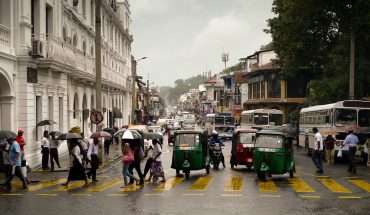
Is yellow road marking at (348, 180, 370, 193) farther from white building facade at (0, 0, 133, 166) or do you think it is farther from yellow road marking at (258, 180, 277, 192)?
white building facade at (0, 0, 133, 166)

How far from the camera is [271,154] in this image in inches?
789

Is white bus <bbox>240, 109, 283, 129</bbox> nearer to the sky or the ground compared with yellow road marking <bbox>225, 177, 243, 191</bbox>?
nearer to the sky

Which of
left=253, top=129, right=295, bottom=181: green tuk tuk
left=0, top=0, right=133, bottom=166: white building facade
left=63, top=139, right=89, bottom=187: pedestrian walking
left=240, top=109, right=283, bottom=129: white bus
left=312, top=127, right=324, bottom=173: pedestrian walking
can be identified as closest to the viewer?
left=63, top=139, right=89, bottom=187: pedestrian walking

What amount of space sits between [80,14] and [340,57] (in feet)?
59.6

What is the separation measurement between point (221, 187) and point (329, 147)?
40.0ft

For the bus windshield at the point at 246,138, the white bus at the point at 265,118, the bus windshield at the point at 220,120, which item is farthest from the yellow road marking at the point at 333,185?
the bus windshield at the point at 220,120

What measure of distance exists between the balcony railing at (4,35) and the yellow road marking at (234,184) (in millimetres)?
10687

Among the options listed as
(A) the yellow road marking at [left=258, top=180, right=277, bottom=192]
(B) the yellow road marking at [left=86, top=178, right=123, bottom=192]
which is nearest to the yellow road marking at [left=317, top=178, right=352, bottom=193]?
(A) the yellow road marking at [left=258, top=180, right=277, bottom=192]

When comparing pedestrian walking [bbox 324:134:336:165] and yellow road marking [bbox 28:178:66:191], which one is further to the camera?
pedestrian walking [bbox 324:134:336:165]

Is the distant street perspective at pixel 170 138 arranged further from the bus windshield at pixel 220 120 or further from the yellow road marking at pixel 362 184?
the bus windshield at pixel 220 120

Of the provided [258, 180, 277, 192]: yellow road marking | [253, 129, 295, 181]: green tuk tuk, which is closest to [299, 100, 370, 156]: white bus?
[253, 129, 295, 181]: green tuk tuk

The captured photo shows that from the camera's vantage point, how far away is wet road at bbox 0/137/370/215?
13562mm

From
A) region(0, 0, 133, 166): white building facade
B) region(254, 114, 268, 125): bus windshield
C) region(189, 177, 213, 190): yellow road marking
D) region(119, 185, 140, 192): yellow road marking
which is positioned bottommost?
region(189, 177, 213, 190): yellow road marking

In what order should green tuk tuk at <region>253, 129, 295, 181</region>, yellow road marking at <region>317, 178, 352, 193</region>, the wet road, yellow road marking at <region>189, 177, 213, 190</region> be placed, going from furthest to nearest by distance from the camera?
green tuk tuk at <region>253, 129, 295, 181</region> < yellow road marking at <region>189, 177, 213, 190</region> < yellow road marking at <region>317, 178, 352, 193</region> < the wet road
